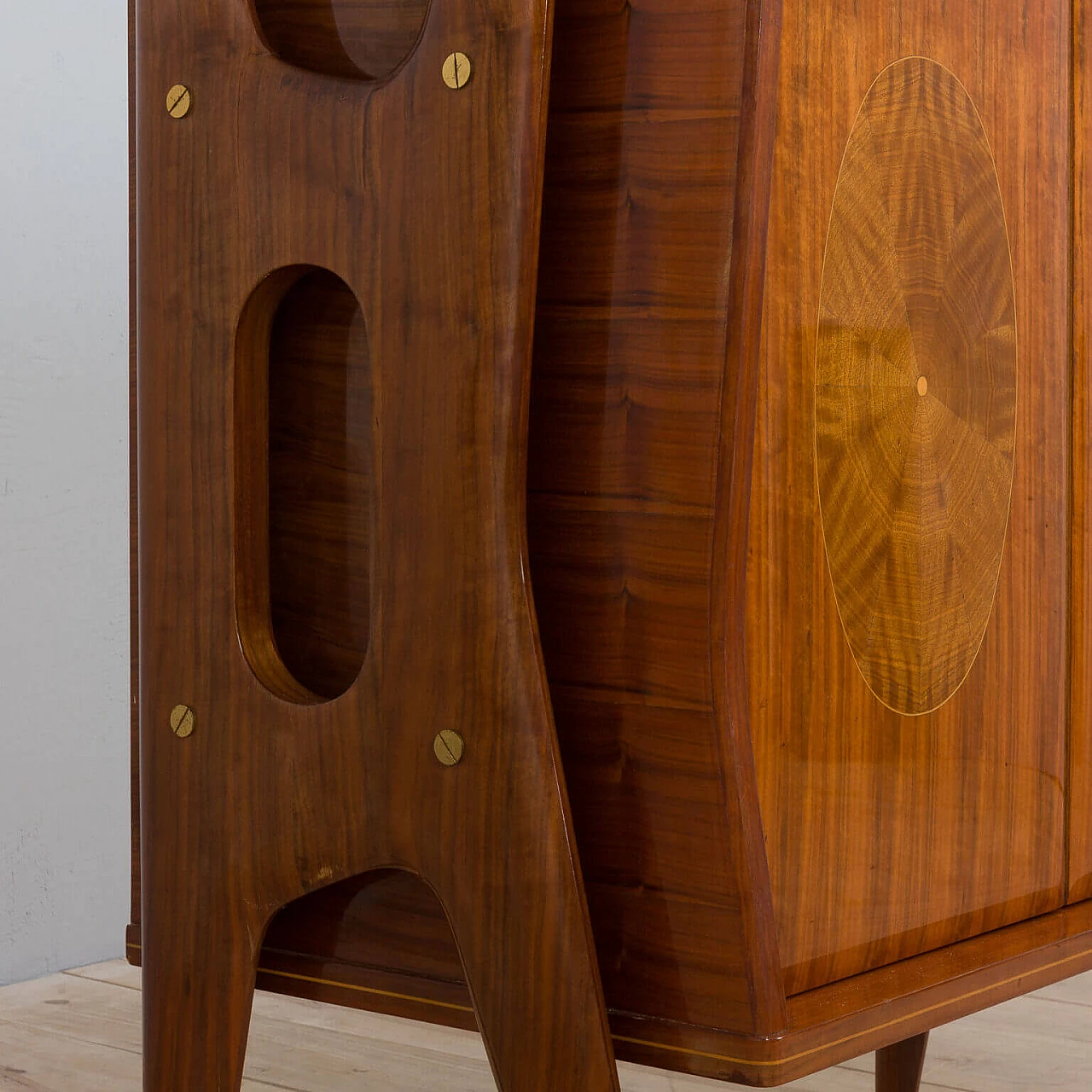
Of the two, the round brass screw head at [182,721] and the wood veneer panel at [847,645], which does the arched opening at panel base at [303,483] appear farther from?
the wood veneer panel at [847,645]

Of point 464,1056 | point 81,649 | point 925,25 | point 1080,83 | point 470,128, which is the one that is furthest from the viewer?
point 81,649

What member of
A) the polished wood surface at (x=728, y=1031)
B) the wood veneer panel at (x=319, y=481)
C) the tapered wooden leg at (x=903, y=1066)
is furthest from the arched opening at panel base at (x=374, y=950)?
the tapered wooden leg at (x=903, y=1066)

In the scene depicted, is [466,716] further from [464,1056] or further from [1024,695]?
[464,1056]

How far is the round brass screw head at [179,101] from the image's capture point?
0.69m

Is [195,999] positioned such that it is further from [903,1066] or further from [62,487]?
[62,487]

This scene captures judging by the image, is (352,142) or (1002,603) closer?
(352,142)

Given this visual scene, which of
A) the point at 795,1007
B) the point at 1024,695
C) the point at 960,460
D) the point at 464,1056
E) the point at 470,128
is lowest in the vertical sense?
the point at 464,1056

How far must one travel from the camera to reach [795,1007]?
0.64 metres

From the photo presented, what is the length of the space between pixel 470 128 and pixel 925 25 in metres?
0.28

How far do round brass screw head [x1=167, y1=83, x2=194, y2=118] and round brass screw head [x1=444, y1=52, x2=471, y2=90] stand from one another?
142mm

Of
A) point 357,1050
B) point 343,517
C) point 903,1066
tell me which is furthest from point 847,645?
point 357,1050

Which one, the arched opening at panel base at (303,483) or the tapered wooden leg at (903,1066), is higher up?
the arched opening at panel base at (303,483)

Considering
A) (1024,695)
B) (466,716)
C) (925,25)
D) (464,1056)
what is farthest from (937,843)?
(464,1056)

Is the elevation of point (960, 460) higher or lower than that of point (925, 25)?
lower
